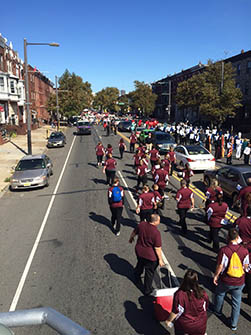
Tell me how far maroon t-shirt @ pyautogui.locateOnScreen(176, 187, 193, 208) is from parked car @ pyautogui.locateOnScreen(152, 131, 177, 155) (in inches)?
534

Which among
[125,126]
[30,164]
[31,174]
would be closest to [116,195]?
[31,174]

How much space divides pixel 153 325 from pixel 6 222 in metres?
7.24

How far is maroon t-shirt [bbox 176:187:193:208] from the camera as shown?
8.64m

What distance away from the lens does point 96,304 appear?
578 cm

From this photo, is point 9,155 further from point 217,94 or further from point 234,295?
point 217,94

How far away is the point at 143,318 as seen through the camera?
536cm

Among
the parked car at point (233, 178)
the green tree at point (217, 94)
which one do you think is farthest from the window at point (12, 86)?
the parked car at point (233, 178)

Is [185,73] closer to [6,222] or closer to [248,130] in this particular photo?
[248,130]

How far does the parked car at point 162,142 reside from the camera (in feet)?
74.1

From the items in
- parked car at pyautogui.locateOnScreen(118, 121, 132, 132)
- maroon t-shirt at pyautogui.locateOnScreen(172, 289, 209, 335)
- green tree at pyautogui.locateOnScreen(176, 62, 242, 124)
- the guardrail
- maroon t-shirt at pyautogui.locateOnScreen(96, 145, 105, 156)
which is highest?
green tree at pyautogui.locateOnScreen(176, 62, 242, 124)

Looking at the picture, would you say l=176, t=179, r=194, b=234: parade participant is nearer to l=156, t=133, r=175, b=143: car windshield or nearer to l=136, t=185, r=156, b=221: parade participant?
l=136, t=185, r=156, b=221: parade participant

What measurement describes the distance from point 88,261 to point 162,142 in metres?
16.4

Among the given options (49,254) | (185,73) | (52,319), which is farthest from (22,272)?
(185,73)

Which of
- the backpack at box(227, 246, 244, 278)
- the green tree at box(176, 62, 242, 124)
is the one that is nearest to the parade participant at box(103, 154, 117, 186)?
the backpack at box(227, 246, 244, 278)
